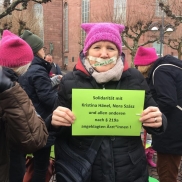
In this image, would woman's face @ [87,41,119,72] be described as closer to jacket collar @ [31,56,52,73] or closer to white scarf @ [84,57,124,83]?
white scarf @ [84,57,124,83]

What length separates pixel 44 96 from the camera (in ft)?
9.45

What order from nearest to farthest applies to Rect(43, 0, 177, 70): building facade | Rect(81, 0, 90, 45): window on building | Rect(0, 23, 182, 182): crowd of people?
Rect(0, 23, 182, 182): crowd of people → Rect(43, 0, 177, 70): building facade → Rect(81, 0, 90, 45): window on building

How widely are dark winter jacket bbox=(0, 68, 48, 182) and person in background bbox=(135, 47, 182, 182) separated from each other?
4.46ft

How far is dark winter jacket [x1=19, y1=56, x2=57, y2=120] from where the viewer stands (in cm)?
287

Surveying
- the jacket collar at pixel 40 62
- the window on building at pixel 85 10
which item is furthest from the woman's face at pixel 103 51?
the window on building at pixel 85 10

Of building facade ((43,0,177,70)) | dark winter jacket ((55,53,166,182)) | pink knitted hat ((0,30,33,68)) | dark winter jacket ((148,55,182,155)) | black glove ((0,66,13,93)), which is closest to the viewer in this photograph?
black glove ((0,66,13,93))

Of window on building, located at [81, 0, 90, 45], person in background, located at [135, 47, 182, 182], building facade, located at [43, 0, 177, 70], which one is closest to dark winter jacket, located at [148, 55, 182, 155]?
person in background, located at [135, 47, 182, 182]

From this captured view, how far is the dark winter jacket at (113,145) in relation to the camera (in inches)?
61.2

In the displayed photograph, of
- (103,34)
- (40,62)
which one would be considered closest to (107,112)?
(103,34)

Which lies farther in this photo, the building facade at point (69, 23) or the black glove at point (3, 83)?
the building facade at point (69, 23)

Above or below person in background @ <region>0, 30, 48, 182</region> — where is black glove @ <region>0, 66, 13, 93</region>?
above

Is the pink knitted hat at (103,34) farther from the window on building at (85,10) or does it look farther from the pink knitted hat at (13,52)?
the window on building at (85,10)

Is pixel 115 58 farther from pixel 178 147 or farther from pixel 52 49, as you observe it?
pixel 52 49

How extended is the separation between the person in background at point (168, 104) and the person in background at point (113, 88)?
88 centimetres
